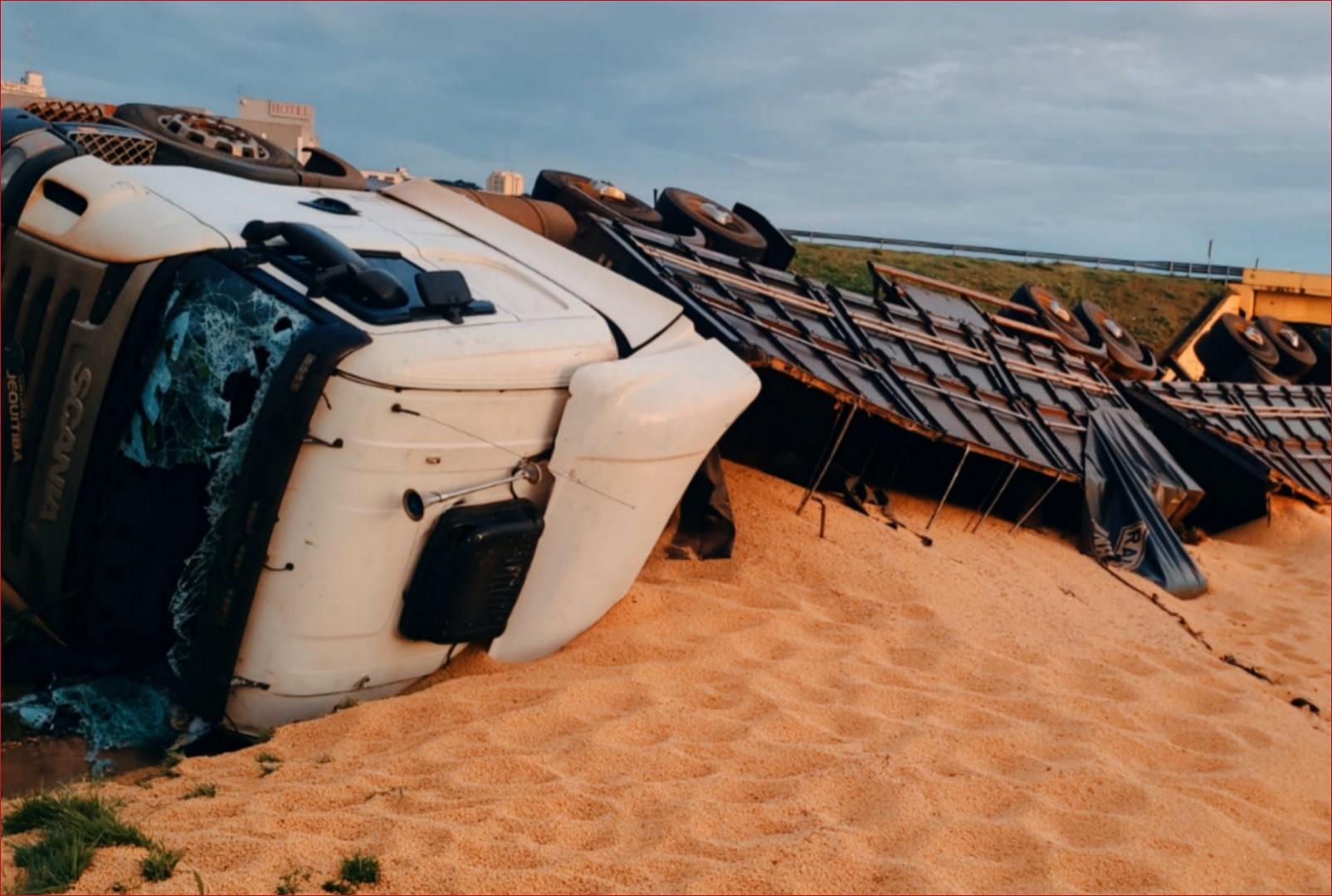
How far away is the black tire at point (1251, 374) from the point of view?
15.5 metres

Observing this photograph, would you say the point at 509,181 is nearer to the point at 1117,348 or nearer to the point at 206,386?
the point at 1117,348

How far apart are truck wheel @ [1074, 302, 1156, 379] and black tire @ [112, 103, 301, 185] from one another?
28.3ft

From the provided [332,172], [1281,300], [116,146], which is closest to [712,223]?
[332,172]

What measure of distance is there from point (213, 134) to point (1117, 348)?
9.85 m

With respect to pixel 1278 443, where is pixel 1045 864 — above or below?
below

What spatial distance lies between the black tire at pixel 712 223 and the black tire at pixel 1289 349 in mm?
9035

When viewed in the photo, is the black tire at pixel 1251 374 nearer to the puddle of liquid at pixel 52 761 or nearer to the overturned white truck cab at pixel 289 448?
the overturned white truck cab at pixel 289 448

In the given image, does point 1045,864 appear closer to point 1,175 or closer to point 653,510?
point 653,510

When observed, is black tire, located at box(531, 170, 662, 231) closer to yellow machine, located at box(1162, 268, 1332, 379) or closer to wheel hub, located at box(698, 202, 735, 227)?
wheel hub, located at box(698, 202, 735, 227)

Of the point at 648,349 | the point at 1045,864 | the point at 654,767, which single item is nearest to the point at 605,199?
the point at 648,349

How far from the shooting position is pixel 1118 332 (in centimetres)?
1472

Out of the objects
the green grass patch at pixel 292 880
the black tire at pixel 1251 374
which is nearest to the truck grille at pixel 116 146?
the green grass patch at pixel 292 880

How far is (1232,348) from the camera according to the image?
16.2 m

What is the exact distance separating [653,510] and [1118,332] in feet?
34.2
